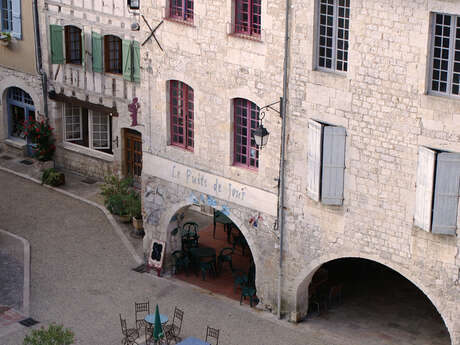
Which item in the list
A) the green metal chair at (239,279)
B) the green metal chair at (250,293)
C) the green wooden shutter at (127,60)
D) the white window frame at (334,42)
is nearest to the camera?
the white window frame at (334,42)

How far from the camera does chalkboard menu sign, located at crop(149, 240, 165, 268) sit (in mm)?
28500

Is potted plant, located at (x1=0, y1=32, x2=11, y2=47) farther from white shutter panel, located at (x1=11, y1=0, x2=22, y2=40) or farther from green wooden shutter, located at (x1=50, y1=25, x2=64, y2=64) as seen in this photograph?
green wooden shutter, located at (x1=50, y1=25, x2=64, y2=64)

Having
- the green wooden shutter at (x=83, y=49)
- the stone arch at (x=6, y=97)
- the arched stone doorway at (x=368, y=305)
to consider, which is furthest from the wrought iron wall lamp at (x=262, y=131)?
the stone arch at (x=6, y=97)

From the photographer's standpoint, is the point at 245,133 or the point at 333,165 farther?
the point at 245,133

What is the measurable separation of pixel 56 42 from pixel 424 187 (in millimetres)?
15932

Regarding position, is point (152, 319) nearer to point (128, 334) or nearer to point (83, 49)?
point (128, 334)

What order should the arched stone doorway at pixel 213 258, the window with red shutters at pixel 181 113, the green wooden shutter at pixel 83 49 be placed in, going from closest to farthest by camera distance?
the window with red shutters at pixel 181 113, the arched stone doorway at pixel 213 258, the green wooden shutter at pixel 83 49

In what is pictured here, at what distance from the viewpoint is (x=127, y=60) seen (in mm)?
32094

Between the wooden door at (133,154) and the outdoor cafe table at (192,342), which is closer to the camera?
the outdoor cafe table at (192,342)

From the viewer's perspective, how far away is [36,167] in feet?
117

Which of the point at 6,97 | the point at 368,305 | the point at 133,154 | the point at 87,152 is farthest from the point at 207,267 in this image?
the point at 6,97

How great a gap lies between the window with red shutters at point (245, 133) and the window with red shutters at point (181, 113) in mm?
1563

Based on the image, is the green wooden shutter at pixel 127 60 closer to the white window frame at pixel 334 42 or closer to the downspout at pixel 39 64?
the downspout at pixel 39 64

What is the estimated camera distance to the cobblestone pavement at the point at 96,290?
2566 centimetres
